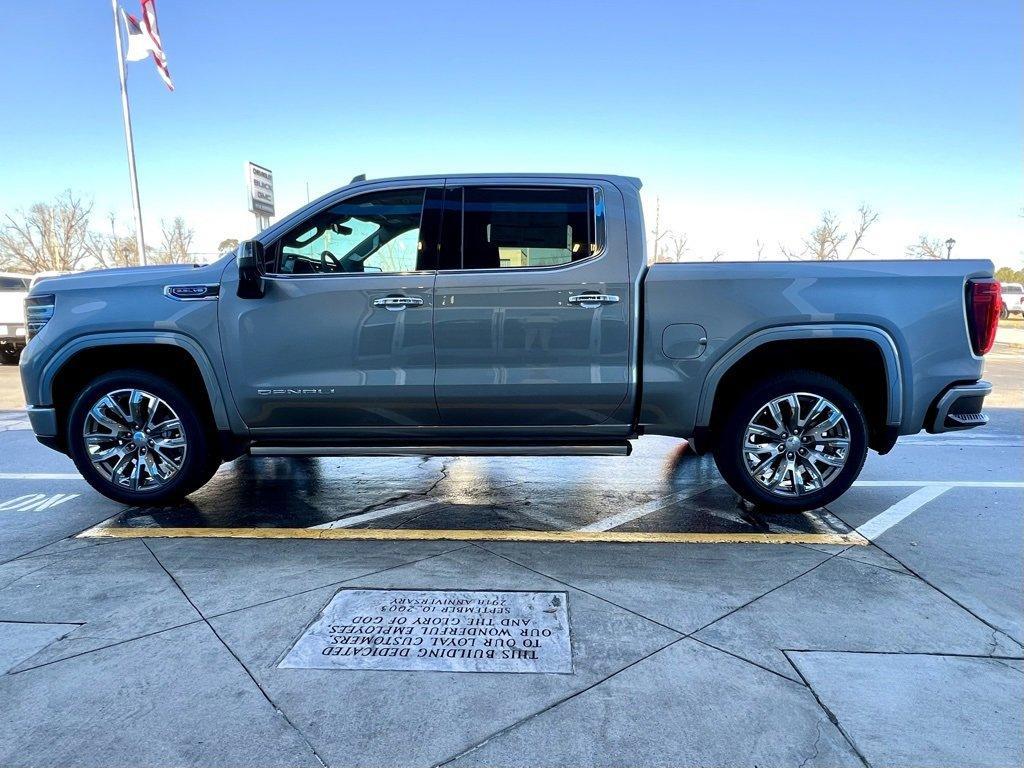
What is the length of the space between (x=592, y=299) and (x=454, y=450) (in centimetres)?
129

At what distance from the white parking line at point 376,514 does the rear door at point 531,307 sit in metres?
0.76

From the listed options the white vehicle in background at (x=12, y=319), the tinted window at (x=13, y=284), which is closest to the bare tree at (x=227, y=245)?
the white vehicle in background at (x=12, y=319)

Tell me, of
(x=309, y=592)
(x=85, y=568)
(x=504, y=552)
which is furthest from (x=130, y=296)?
(x=504, y=552)

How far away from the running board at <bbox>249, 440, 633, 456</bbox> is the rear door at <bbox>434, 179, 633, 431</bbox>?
0.15 meters

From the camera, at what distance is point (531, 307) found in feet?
12.3

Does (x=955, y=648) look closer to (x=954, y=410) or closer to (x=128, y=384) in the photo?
(x=954, y=410)

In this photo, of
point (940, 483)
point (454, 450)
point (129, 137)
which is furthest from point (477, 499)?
point (129, 137)

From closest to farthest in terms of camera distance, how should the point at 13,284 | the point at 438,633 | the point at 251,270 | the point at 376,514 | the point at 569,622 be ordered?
the point at 438,633 → the point at 569,622 → the point at 251,270 → the point at 376,514 → the point at 13,284

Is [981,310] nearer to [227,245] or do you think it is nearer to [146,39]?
[227,245]

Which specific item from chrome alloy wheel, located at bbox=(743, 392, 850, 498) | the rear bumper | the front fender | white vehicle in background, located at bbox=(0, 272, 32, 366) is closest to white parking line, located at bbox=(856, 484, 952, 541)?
chrome alloy wheel, located at bbox=(743, 392, 850, 498)

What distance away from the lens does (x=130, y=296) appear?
12.6ft

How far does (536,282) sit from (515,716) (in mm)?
2444

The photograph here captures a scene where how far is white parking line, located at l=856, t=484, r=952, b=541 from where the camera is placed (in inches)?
150

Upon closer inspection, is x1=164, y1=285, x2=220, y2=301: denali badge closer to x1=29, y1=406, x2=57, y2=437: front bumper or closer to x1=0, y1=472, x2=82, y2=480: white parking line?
x1=29, y1=406, x2=57, y2=437: front bumper
